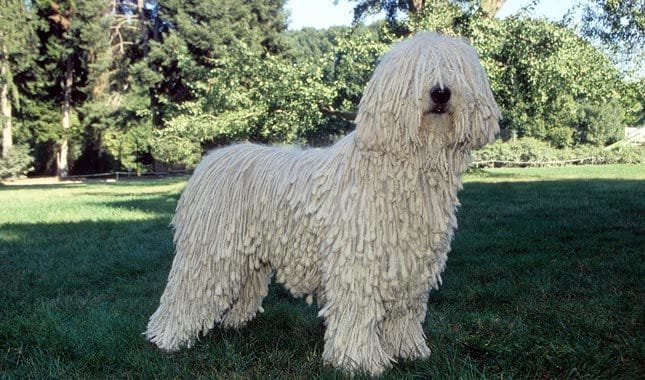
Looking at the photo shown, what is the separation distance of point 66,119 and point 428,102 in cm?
3728

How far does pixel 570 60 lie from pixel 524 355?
13095 millimetres

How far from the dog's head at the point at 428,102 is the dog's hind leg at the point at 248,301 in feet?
4.89

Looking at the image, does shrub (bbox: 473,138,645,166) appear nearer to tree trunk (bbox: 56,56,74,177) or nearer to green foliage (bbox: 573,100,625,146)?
green foliage (bbox: 573,100,625,146)

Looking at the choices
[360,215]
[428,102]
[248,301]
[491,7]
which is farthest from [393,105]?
[491,7]

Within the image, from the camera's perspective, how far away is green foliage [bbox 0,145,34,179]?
32.3 meters

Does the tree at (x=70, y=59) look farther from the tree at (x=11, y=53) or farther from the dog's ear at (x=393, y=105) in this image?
the dog's ear at (x=393, y=105)

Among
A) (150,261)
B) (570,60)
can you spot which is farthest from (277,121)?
(150,261)

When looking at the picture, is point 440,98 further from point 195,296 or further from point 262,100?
point 262,100

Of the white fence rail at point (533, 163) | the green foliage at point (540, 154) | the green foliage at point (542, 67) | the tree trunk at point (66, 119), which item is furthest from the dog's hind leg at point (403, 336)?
the tree trunk at point (66, 119)

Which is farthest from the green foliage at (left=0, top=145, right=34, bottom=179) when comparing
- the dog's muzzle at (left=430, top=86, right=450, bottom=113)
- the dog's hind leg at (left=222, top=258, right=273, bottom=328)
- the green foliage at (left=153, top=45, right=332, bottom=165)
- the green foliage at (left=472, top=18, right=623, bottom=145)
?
the dog's muzzle at (left=430, top=86, right=450, bottom=113)

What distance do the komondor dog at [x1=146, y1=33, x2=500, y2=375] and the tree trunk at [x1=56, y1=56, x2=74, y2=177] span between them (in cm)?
3534

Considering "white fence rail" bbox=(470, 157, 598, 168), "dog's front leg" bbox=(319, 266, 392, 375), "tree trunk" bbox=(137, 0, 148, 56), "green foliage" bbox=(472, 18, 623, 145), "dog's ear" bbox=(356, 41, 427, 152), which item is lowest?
"white fence rail" bbox=(470, 157, 598, 168)

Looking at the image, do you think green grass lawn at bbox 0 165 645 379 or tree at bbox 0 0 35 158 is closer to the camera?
green grass lawn at bbox 0 165 645 379

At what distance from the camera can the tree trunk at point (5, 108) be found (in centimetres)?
3167
